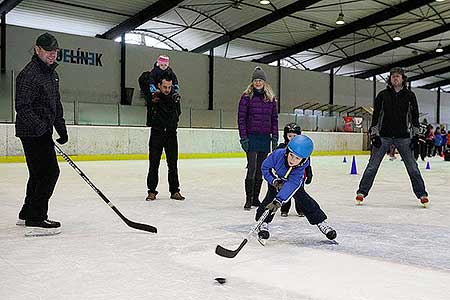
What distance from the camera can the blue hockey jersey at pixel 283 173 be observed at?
3.21 m

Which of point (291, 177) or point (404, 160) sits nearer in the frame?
point (291, 177)

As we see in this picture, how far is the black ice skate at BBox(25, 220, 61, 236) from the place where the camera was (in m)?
3.60

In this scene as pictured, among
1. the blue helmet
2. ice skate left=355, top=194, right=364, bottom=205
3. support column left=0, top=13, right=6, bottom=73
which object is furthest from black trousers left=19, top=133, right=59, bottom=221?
support column left=0, top=13, right=6, bottom=73

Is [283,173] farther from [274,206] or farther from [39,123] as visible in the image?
[39,123]

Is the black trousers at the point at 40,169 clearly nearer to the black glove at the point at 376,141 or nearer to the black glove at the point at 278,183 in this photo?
the black glove at the point at 278,183

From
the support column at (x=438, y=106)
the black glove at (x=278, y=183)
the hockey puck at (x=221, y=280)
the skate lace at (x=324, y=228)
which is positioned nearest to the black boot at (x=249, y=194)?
the skate lace at (x=324, y=228)

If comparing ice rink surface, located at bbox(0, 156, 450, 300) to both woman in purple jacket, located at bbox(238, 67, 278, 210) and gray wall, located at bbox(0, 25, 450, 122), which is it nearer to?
woman in purple jacket, located at bbox(238, 67, 278, 210)

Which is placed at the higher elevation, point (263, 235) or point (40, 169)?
point (40, 169)

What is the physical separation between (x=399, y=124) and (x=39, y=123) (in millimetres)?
3445

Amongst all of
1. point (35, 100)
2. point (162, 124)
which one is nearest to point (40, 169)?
point (35, 100)

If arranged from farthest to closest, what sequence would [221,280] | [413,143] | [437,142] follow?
1. [437,142]
2. [413,143]
3. [221,280]

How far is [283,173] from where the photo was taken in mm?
3355

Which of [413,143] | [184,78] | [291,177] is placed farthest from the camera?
[184,78]

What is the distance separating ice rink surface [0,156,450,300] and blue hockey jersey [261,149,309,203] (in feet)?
1.14
